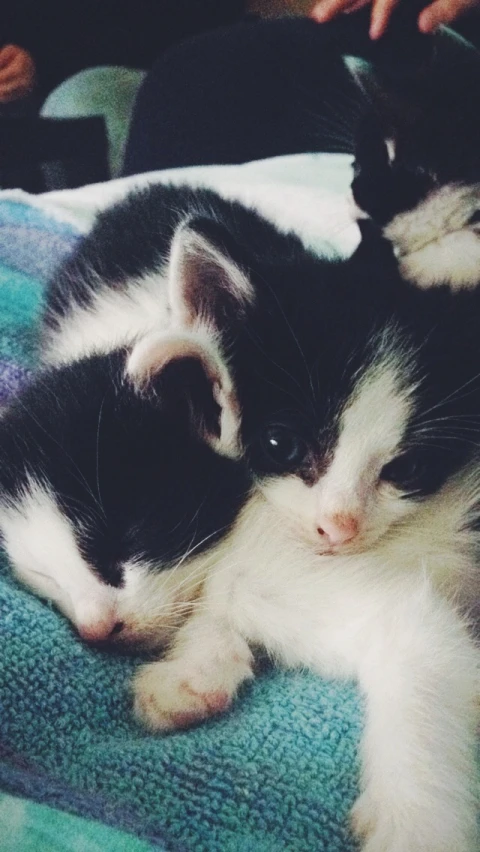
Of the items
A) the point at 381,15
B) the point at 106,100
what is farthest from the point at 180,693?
the point at 106,100

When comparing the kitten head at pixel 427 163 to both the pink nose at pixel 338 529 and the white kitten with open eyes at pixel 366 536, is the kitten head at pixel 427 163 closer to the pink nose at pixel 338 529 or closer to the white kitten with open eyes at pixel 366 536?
the white kitten with open eyes at pixel 366 536

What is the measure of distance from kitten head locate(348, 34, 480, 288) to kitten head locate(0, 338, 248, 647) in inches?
24.2

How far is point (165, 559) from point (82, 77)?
233 cm

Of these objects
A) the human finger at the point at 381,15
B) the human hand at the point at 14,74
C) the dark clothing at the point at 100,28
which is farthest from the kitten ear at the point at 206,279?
the dark clothing at the point at 100,28

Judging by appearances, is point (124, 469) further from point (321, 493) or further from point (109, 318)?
point (109, 318)

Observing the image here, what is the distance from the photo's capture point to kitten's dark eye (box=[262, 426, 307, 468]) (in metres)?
0.92

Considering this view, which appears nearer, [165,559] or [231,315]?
[165,559]

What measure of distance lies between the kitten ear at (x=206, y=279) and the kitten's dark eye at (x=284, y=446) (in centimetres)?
15

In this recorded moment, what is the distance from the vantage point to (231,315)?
97 centimetres

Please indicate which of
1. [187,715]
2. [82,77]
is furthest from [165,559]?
[82,77]

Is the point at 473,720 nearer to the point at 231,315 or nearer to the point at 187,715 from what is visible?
the point at 187,715

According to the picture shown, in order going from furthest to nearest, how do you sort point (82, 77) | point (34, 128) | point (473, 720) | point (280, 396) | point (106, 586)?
point (82, 77)
point (34, 128)
point (280, 396)
point (106, 586)
point (473, 720)

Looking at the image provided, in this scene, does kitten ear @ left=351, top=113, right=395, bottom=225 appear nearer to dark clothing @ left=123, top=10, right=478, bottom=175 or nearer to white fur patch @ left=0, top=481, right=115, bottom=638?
dark clothing @ left=123, top=10, right=478, bottom=175

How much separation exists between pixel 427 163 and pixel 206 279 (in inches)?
26.5
